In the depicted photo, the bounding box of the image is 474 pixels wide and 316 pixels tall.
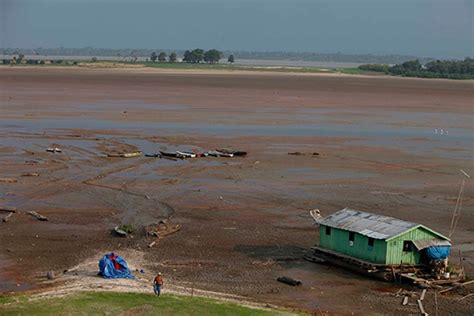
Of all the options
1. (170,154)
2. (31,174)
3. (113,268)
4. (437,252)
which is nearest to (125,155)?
(170,154)

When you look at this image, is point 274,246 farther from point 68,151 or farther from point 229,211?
point 68,151

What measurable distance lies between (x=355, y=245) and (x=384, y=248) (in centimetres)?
145

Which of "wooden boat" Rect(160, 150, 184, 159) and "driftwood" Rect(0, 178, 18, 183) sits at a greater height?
"wooden boat" Rect(160, 150, 184, 159)

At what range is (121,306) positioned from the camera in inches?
1019

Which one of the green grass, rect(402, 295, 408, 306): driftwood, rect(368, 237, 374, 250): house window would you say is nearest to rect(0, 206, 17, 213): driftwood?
the green grass

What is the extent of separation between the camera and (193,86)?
435ft

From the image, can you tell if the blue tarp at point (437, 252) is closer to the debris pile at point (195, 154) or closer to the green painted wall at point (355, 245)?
the green painted wall at point (355, 245)

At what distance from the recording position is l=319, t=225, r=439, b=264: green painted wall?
3148cm

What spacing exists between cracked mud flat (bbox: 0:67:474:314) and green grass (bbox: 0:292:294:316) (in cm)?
293

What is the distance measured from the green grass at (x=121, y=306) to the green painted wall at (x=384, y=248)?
624 centimetres

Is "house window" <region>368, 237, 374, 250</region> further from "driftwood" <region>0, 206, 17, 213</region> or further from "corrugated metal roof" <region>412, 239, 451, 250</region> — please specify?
"driftwood" <region>0, 206, 17, 213</region>

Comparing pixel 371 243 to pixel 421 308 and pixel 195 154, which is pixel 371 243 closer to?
pixel 421 308

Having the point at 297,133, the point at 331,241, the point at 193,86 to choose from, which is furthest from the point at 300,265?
the point at 193,86

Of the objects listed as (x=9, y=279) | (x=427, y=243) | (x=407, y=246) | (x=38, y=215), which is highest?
(x=427, y=243)
